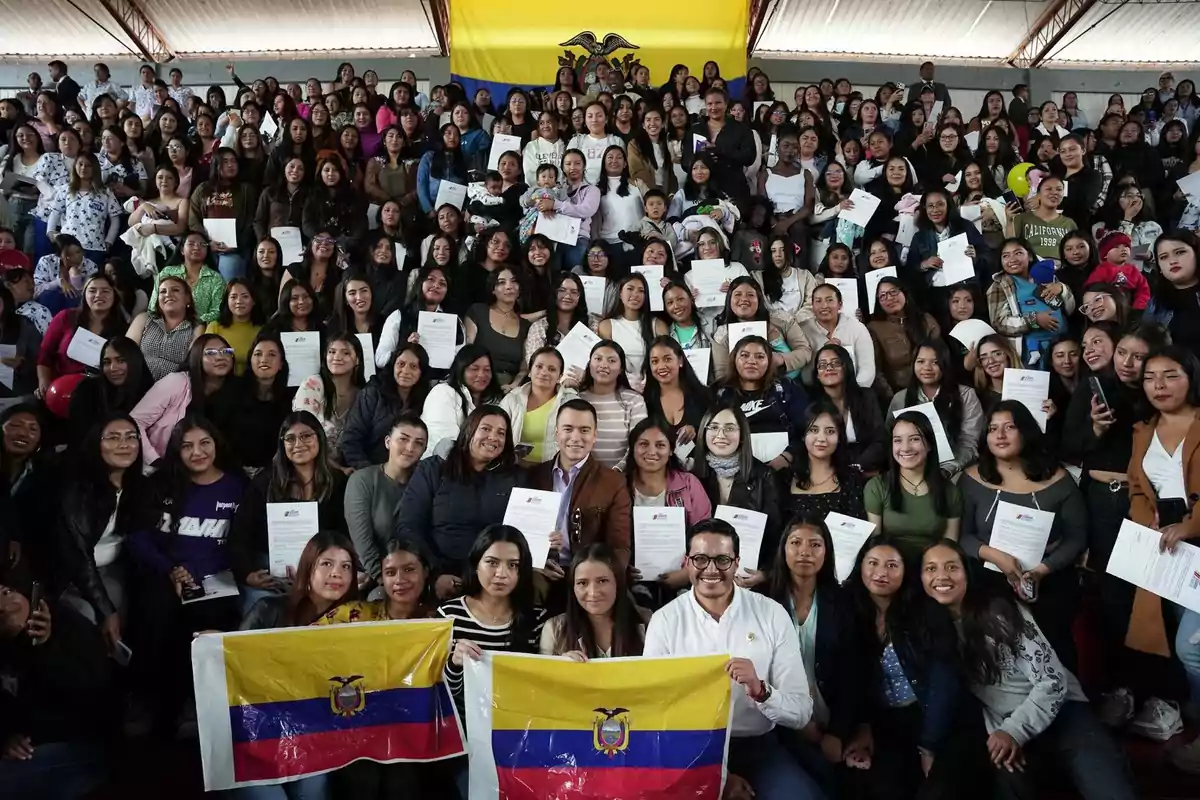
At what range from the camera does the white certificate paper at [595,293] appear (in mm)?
5762

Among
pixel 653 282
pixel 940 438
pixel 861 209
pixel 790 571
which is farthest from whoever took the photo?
pixel 861 209

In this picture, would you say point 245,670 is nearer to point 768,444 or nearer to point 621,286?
point 768,444

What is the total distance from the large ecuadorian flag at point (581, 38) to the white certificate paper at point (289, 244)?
6.26 metres

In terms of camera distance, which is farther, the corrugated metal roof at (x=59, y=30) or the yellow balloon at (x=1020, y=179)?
the corrugated metal roof at (x=59, y=30)

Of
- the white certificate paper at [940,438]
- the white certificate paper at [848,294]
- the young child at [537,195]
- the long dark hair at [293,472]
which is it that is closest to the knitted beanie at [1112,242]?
the white certificate paper at [848,294]

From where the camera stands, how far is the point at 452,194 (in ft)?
22.9

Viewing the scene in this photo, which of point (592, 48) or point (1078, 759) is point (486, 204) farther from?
point (592, 48)

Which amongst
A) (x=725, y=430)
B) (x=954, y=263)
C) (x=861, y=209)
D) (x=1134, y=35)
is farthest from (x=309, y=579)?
(x=1134, y=35)

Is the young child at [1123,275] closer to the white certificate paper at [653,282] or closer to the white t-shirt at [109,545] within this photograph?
the white certificate paper at [653,282]

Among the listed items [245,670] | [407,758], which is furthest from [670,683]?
[245,670]

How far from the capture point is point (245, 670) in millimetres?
2721

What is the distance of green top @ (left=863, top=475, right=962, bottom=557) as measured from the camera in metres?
3.82

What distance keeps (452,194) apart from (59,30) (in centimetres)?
1155

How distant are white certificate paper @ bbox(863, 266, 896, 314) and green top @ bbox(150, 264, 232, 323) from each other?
4815mm
